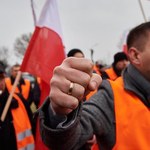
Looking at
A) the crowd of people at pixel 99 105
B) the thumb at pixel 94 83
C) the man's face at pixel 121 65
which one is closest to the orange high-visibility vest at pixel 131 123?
the crowd of people at pixel 99 105

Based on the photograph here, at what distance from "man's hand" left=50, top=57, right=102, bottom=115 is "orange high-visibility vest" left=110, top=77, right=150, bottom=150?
723mm

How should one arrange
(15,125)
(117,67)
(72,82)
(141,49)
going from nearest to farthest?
(72,82)
(141,49)
(15,125)
(117,67)

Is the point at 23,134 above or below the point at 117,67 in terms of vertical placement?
above

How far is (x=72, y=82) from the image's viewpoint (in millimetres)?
1413

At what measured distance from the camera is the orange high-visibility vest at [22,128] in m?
4.32

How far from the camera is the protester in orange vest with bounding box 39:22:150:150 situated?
141 cm

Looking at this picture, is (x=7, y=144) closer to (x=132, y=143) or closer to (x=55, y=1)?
(x=55, y=1)

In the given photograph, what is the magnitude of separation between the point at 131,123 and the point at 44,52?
7.92ft

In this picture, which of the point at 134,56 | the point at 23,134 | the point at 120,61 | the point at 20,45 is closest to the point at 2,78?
the point at 23,134

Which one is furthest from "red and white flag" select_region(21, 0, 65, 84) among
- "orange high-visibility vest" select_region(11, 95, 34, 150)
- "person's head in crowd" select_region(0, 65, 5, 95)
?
"orange high-visibility vest" select_region(11, 95, 34, 150)

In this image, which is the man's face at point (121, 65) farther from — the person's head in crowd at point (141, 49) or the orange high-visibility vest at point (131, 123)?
the orange high-visibility vest at point (131, 123)

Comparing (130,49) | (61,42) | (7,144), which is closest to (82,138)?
(130,49)

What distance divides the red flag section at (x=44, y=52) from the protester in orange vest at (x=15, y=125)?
0.47 feet

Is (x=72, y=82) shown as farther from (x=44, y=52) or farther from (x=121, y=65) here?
(x=121, y=65)
